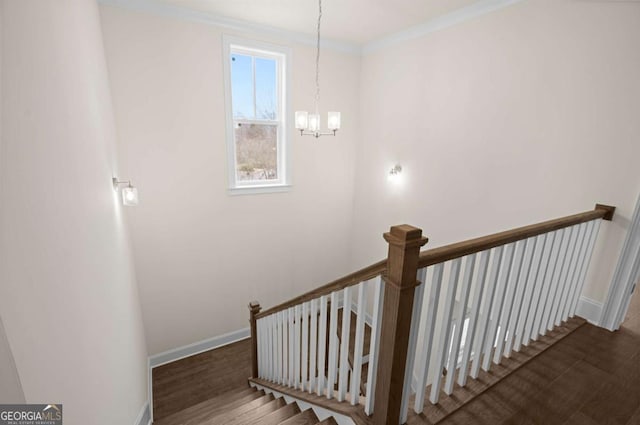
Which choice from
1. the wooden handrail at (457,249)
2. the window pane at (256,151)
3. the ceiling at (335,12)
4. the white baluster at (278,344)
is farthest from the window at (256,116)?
the wooden handrail at (457,249)

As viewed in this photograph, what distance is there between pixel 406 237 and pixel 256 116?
334cm

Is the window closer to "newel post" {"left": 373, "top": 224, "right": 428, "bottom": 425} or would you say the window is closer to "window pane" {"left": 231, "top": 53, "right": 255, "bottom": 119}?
"window pane" {"left": 231, "top": 53, "right": 255, "bottom": 119}

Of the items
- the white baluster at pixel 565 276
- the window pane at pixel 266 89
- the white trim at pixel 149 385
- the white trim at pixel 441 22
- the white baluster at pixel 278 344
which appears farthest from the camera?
the window pane at pixel 266 89

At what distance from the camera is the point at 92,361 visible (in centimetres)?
146

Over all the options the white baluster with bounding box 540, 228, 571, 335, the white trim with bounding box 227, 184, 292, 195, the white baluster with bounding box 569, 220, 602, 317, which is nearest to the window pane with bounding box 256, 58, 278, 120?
the white trim with bounding box 227, 184, 292, 195

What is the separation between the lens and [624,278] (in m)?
2.14

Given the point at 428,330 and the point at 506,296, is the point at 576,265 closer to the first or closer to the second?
the point at 506,296

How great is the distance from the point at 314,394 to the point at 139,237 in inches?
105

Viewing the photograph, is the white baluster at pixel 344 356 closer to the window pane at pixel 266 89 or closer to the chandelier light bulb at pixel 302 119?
the chandelier light bulb at pixel 302 119

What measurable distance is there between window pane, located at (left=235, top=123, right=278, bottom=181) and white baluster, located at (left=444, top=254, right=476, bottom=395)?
3.19 m

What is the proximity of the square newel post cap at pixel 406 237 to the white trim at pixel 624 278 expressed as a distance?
1994 mm

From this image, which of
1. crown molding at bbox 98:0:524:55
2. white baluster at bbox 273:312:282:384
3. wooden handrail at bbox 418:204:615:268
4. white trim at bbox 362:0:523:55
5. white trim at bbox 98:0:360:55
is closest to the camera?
wooden handrail at bbox 418:204:615:268

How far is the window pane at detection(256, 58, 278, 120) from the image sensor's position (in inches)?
151

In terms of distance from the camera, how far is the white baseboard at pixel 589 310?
7.47ft
